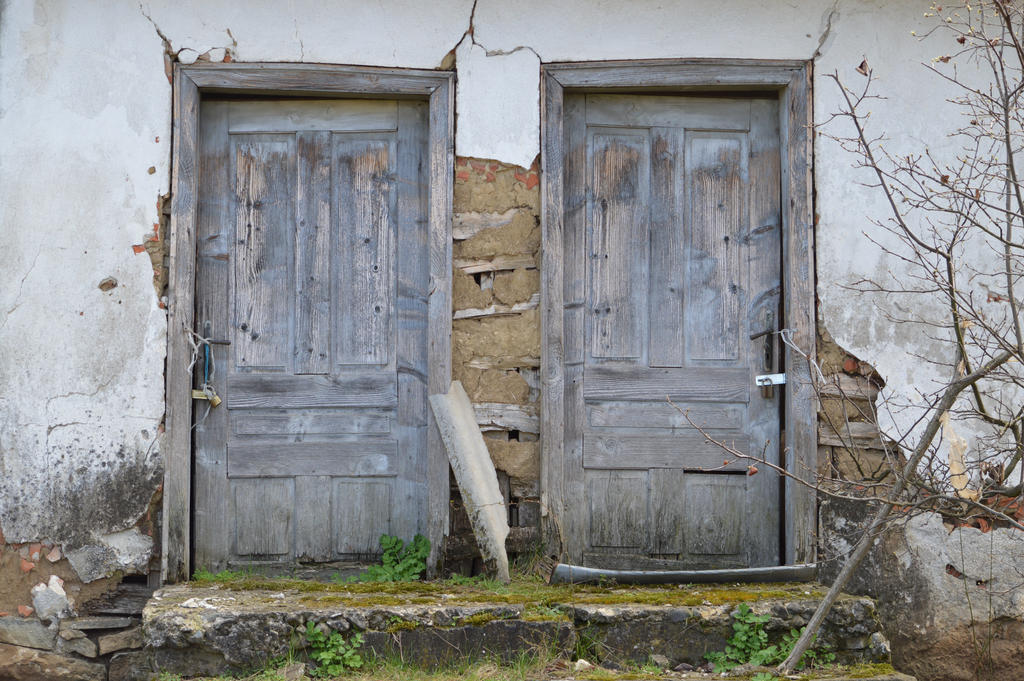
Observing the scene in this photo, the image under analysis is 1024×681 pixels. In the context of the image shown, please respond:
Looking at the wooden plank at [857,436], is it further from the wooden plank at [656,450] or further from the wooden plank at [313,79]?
the wooden plank at [313,79]

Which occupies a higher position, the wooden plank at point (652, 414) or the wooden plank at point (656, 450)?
the wooden plank at point (652, 414)

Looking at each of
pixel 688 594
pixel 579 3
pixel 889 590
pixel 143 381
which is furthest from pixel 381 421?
pixel 889 590

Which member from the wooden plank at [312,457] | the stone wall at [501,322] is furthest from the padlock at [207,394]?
the stone wall at [501,322]

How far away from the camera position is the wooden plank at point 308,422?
14.3 ft

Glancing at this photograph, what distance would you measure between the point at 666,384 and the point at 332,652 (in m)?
1.94

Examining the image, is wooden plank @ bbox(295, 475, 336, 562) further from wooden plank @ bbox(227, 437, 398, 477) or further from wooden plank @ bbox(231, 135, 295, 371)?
wooden plank @ bbox(231, 135, 295, 371)

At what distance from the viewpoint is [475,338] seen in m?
4.29

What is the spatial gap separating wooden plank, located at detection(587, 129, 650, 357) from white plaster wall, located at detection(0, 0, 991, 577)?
394 mm

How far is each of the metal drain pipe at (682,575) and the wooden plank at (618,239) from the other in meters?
1.03

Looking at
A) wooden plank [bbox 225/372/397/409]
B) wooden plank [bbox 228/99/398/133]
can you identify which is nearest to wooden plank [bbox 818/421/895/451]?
wooden plank [bbox 225/372/397/409]

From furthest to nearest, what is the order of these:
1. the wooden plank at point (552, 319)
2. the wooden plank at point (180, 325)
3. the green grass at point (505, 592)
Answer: the wooden plank at point (552, 319)
the wooden plank at point (180, 325)
the green grass at point (505, 592)

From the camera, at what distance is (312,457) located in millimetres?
4355

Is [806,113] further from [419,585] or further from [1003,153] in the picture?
[419,585]

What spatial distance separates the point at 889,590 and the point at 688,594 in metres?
0.96
